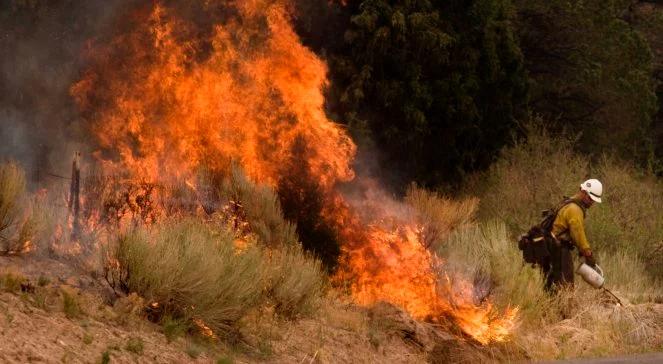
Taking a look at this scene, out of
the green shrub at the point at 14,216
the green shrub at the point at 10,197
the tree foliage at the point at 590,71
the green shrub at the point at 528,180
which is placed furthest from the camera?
the tree foliage at the point at 590,71

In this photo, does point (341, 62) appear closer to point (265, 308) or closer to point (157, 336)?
point (265, 308)

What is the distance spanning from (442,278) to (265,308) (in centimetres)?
337

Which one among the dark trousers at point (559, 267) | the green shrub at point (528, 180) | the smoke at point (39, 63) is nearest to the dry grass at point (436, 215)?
the dark trousers at point (559, 267)

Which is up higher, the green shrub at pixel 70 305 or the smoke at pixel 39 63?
the green shrub at pixel 70 305

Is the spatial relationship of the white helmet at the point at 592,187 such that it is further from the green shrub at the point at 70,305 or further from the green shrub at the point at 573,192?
the green shrub at the point at 70,305

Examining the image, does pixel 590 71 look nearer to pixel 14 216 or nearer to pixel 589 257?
pixel 589 257

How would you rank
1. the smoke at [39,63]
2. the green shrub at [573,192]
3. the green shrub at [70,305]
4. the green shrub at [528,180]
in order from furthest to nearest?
1. the green shrub at [528,180]
2. the green shrub at [573,192]
3. the smoke at [39,63]
4. the green shrub at [70,305]

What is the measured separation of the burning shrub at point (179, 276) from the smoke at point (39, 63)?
29.0 feet

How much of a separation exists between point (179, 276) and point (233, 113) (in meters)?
6.85

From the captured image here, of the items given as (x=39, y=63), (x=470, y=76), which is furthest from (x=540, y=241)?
(x=39, y=63)

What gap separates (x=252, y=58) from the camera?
17.8 meters

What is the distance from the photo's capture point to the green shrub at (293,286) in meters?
12.6

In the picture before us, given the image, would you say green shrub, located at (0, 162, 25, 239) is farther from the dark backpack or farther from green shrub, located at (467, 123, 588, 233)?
green shrub, located at (467, 123, 588, 233)

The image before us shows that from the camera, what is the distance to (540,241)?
1597 cm
